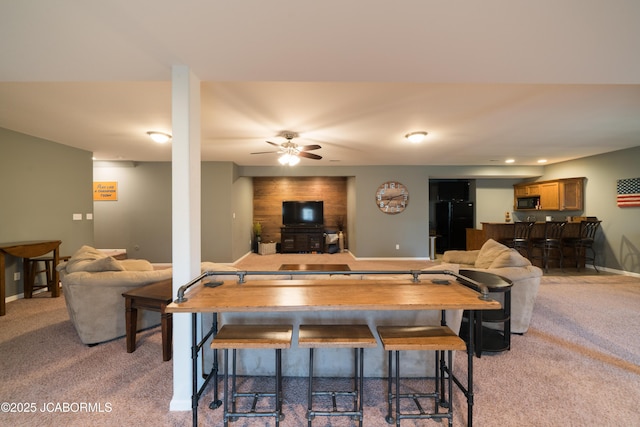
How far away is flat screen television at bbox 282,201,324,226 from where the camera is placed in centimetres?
772

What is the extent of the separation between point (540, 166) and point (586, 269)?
2757mm

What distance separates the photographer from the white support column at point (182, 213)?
173 centimetres

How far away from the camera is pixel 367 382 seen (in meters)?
1.98

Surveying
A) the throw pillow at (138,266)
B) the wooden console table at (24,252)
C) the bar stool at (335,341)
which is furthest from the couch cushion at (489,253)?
the wooden console table at (24,252)

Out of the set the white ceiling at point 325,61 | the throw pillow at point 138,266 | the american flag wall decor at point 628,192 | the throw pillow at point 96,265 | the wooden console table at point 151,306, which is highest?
the white ceiling at point 325,61

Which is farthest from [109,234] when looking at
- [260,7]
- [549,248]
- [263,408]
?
[549,248]

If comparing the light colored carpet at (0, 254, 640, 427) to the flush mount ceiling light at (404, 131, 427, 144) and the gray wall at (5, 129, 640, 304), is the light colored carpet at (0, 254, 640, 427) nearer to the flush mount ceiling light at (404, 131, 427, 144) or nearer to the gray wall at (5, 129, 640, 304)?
the gray wall at (5, 129, 640, 304)

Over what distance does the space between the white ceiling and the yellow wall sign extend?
273cm

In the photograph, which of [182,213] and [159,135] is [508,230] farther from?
[159,135]

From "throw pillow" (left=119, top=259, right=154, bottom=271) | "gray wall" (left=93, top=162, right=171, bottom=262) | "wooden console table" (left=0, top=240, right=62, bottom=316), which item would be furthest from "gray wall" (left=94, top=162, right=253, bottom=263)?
"throw pillow" (left=119, top=259, right=154, bottom=271)

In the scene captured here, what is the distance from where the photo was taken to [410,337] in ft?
4.86

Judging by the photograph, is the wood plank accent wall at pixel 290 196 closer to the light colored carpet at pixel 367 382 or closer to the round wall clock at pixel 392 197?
the round wall clock at pixel 392 197

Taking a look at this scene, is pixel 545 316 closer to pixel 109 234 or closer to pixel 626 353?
pixel 626 353

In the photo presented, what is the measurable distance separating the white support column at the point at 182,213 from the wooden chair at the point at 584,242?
23.7 feet
